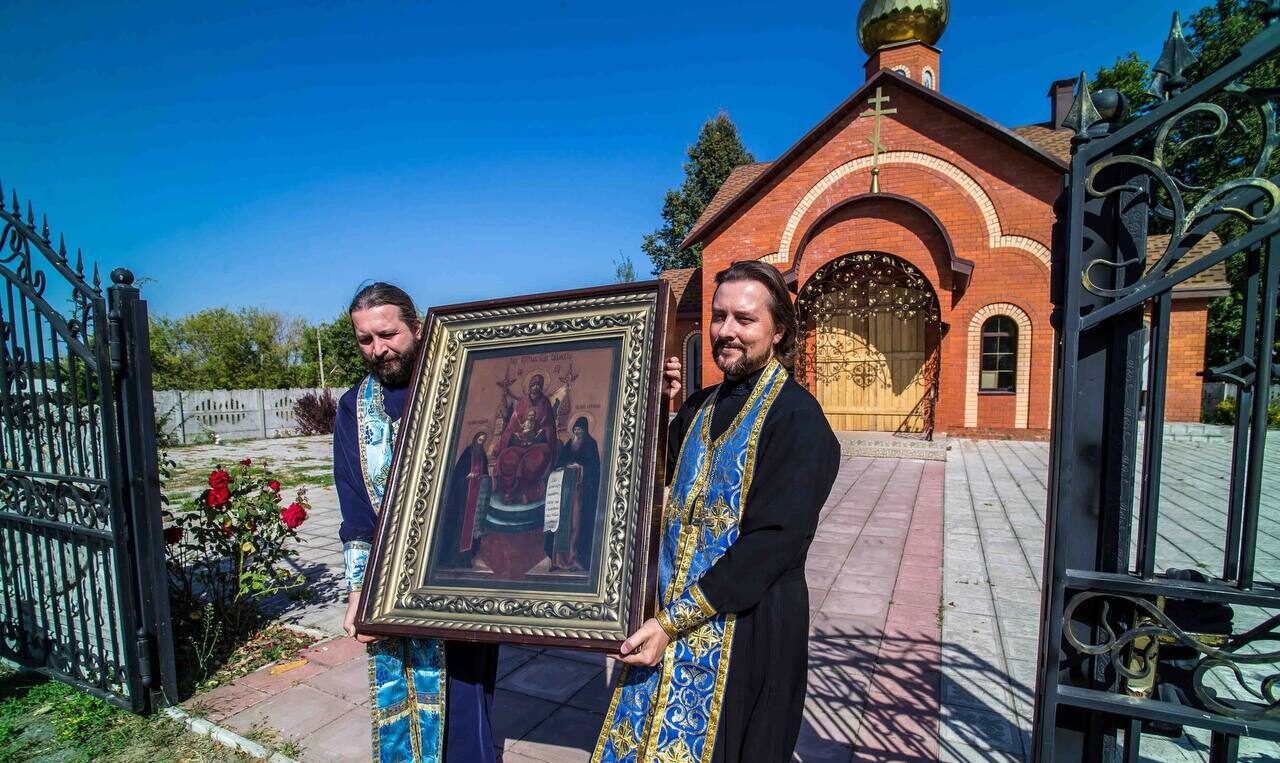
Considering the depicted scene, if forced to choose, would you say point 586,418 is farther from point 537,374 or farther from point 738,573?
point 738,573

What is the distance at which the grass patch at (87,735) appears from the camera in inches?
120

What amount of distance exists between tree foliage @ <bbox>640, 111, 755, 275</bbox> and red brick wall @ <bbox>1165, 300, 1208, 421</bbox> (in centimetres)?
2043

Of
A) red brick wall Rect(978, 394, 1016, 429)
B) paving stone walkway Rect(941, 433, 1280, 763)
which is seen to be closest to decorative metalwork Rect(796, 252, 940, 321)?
red brick wall Rect(978, 394, 1016, 429)

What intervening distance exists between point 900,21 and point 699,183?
17.2m

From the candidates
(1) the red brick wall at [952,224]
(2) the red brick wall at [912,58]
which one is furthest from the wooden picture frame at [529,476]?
(2) the red brick wall at [912,58]

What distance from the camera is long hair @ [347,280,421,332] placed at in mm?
2281

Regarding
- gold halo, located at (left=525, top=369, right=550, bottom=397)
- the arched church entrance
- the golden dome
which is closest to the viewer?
gold halo, located at (left=525, top=369, right=550, bottom=397)

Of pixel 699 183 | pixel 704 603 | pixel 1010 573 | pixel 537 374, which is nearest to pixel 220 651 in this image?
pixel 537 374

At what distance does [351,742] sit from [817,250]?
45.9 feet

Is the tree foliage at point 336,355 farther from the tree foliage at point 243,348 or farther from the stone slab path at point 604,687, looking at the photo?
the stone slab path at point 604,687

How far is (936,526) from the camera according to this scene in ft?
23.2

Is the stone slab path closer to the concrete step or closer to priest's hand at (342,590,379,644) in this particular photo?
priest's hand at (342,590,379,644)

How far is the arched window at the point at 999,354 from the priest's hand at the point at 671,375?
1387cm

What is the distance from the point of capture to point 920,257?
45.2ft
